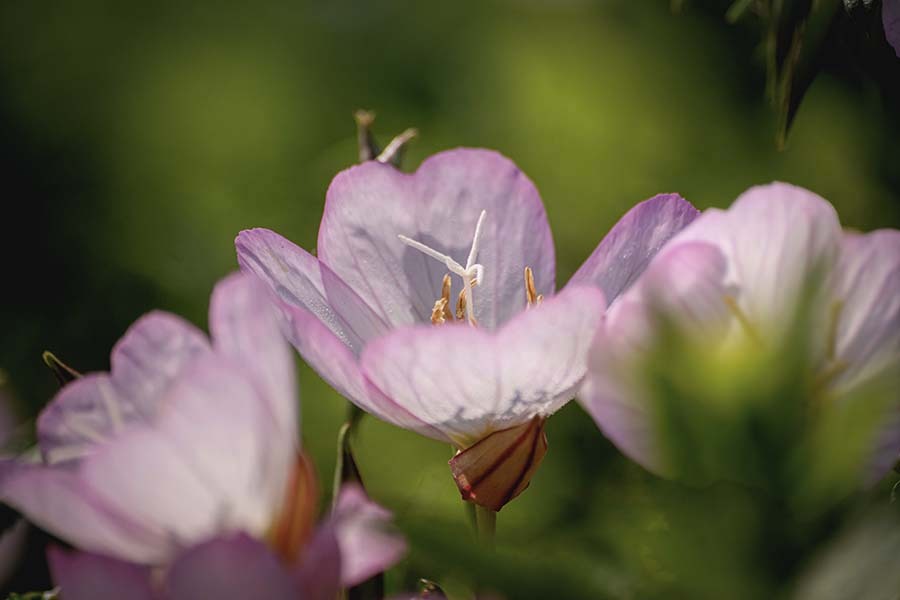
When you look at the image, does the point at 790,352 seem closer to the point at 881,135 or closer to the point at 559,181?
the point at 881,135

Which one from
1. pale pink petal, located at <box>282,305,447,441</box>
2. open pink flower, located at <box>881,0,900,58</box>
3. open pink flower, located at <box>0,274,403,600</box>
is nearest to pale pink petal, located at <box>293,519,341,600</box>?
open pink flower, located at <box>0,274,403,600</box>

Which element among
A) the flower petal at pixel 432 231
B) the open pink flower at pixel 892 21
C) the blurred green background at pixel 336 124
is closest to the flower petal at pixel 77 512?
the flower petal at pixel 432 231

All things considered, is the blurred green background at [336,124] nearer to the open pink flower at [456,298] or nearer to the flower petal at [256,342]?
the open pink flower at [456,298]

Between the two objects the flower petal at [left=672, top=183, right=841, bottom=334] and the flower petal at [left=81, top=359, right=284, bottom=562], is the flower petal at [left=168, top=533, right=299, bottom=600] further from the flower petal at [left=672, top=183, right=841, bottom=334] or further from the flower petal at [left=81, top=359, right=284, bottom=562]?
the flower petal at [left=672, top=183, right=841, bottom=334]

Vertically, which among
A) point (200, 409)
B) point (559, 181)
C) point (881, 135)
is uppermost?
point (200, 409)

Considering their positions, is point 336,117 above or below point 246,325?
below

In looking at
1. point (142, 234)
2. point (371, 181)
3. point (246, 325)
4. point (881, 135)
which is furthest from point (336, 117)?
point (246, 325)
